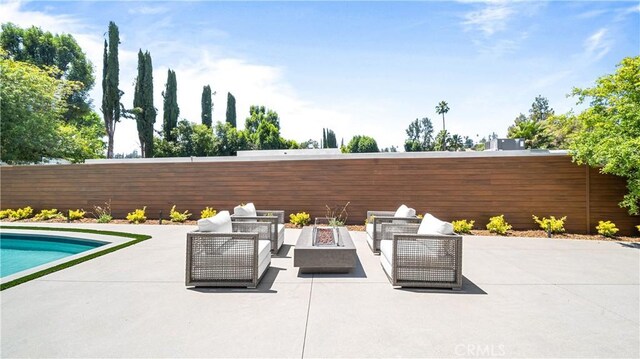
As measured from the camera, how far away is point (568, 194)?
7.75m

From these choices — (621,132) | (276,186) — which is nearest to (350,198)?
(276,186)

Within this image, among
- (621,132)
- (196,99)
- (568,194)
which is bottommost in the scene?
(568,194)

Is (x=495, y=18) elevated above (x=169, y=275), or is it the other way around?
(x=495, y=18)

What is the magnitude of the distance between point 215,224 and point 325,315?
2003mm

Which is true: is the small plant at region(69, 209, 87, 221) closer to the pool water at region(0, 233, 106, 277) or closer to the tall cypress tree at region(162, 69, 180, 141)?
the pool water at region(0, 233, 106, 277)

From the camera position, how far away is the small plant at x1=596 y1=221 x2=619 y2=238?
7246mm

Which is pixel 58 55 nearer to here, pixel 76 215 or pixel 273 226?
pixel 76 215

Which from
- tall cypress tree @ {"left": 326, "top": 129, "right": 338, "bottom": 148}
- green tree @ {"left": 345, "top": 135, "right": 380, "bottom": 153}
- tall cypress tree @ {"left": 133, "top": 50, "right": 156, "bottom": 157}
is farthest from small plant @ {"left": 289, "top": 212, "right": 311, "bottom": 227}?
tall cypress tree @ {"left": 326, "top": 129, "right": 338, "bottom": 148}

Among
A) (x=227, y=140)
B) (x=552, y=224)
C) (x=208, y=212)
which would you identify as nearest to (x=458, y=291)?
(x=552, y=224)

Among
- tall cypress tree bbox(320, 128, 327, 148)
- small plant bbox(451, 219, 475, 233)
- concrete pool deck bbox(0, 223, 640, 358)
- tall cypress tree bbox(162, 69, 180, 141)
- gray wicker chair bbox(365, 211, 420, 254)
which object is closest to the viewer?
concrete pool deck bbox(0, 223, 640, 358)

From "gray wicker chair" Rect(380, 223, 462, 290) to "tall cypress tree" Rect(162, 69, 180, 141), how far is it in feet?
76.8

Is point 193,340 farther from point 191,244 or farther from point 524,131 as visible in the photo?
point 524,131

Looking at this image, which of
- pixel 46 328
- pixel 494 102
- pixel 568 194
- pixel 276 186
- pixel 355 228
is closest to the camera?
pixel 46 328

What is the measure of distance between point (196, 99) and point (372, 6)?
2485 centimetres
